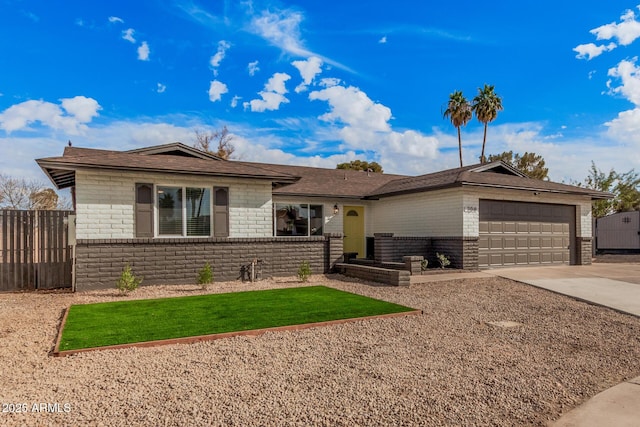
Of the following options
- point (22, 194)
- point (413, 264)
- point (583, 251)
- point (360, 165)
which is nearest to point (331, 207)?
point (413, 264)

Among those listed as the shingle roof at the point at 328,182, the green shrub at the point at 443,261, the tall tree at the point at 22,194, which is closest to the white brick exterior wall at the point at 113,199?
the shingle roof at the point at 328,182

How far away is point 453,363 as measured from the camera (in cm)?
446

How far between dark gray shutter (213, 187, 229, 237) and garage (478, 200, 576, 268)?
8959 mm

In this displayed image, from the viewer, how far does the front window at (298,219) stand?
15370 mm

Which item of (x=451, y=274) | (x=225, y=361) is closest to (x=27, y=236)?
(x=225, y=361)

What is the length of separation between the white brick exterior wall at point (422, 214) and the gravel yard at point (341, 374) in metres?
6.67

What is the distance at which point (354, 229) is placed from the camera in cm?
1722

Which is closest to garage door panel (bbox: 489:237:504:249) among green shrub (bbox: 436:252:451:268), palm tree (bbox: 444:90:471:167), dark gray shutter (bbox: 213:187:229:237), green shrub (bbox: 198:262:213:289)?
green shrub (bbox: 436:252:451:268)

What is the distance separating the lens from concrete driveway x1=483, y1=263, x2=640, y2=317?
27.3 feet

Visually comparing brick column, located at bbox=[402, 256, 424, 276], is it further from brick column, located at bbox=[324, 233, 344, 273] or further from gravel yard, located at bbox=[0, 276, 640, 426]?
gravel yard, located at bbox=[0, 276, 640, 426]

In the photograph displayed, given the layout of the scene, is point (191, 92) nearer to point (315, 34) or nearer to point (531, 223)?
point (315, 34)

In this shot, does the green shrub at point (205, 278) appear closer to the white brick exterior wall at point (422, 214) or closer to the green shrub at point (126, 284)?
the green shrub at point (126, 284)

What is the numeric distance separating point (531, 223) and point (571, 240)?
2573 mm

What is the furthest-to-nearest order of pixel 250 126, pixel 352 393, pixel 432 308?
pixel 250 126
pixel 432 308
pixel 352 393
